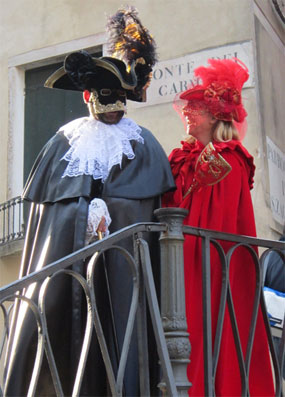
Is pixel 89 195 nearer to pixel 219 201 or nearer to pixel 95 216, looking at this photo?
pixel 95 216

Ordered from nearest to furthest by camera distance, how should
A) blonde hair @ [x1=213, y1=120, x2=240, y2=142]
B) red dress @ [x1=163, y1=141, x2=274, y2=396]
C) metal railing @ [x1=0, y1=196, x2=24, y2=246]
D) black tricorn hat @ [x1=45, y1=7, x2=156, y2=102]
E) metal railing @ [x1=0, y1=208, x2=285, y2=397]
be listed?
metal railing @ [x1=0, y1=208, x2=285, y2=397] → red dress @ [x1=163, y1=141, x2=274, y2=396] → black tricorn hat @ [x1=45, y1=7, x2=156, y2=102] → blonde hair @ [x1=213, y1=120, x2=240, y2=142] → metal railing @ [x1=0, y1=196, x2=24, y2=246]

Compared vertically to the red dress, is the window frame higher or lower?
higher

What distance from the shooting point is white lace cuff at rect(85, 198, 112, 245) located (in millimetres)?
4684

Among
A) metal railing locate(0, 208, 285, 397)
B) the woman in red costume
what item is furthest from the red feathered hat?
metal railing locate(0, 208, 285, 397)

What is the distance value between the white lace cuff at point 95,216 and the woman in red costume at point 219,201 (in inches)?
17.2

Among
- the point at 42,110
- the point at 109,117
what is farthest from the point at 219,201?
the point at 42,110

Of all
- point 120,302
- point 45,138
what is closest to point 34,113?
point 45,138

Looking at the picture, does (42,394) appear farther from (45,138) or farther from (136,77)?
(45,138)

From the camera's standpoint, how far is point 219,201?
4996 millimetres

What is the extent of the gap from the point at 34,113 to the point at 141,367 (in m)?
5.87

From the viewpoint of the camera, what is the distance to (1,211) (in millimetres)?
9344

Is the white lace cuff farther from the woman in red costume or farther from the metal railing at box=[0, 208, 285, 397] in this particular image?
the metal railing at box=[0, 208, 285, 397]

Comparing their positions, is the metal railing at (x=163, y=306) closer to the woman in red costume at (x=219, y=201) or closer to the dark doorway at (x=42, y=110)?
the woman in red costume at (x=219, y=201)

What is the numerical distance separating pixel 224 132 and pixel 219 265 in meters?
0.72
